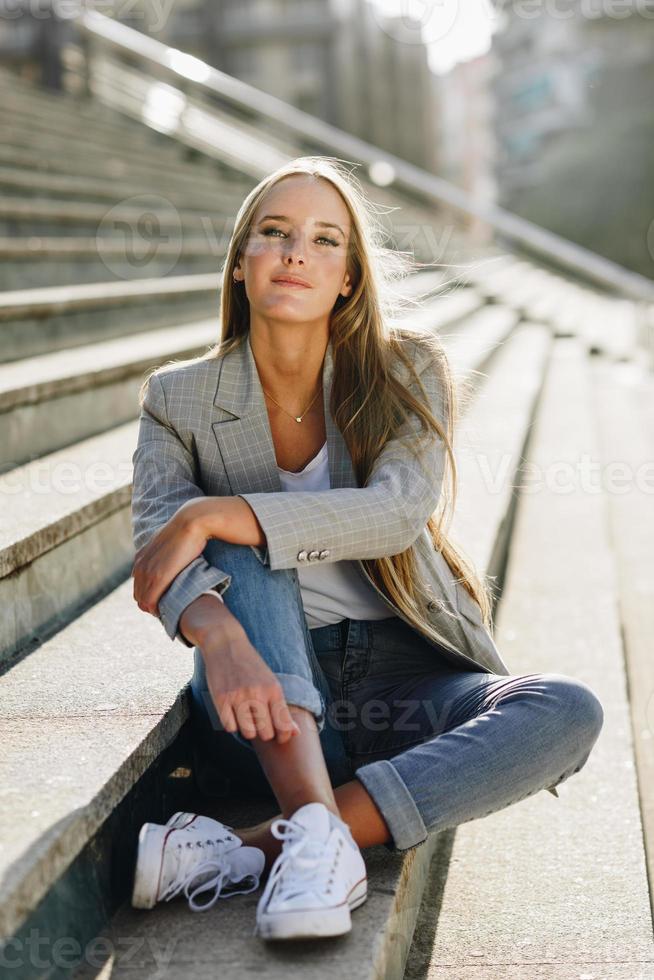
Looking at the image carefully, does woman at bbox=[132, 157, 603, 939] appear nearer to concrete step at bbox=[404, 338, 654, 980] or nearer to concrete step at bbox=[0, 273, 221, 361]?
concrete step at bbox=[404, 338, 654, 980]

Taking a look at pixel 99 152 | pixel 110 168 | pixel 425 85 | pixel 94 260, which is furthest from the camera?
pixel 425 85

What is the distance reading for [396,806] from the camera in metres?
1.61

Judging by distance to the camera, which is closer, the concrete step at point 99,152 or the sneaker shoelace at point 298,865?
the sneaker shoelace at point 298,865

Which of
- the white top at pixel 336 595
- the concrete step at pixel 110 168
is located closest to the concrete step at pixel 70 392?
the white top at pixel 336 595

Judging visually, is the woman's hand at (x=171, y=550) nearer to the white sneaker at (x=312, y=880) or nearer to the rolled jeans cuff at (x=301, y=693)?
the rolled jeans cuff at (x=301, y=693)

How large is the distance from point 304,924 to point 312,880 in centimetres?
6

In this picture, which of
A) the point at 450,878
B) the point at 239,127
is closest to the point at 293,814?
the point at 450,878

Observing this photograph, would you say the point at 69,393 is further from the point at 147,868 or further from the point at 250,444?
the point at 147,868

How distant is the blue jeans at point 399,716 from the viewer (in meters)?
1.63

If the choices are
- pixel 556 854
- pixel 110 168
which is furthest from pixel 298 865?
pixel 110 168

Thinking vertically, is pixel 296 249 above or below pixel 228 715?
above

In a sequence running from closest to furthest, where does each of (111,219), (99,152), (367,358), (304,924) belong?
(304,924)
(367,358)
(111,219)
(99,152)

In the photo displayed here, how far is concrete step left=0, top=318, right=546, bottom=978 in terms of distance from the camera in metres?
1.38

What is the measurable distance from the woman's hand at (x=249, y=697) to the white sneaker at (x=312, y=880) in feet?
0.40
